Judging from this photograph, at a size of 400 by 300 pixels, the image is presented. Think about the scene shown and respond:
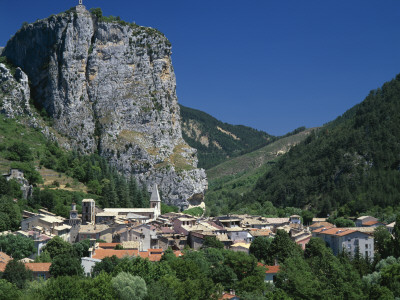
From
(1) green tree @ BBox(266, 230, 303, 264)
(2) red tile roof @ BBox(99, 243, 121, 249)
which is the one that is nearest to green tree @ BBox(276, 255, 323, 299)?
(1) green tree @ BBox(266, 230, 303, 264)

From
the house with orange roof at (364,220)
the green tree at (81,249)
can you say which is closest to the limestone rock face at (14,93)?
the green tree at (81,249)

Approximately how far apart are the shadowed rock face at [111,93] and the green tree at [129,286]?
303 ft

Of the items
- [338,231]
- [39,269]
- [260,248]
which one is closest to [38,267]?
[39,269]

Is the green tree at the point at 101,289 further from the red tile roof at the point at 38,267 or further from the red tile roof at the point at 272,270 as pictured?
the red tile roof at the point at 272,270

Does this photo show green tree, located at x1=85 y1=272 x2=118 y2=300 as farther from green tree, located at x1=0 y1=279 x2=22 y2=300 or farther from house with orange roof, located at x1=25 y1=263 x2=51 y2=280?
house with orange roof, located at x1=25 y1=263 x2=51 y2=280

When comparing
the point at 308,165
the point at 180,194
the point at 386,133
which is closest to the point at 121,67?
the point at 180,194

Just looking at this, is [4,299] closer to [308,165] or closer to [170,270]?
[170,270]

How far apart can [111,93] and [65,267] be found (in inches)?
3868

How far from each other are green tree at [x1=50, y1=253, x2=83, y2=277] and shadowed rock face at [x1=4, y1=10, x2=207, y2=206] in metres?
83.3

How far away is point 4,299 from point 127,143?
337ft

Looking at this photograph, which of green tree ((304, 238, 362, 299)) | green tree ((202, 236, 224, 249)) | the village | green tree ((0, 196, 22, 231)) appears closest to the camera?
green tree ((304, 238, 362, 299))

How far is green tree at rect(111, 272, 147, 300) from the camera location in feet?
191

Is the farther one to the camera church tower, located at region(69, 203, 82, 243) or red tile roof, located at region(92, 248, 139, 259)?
church tower, located at region(69, 203, 82, 243)

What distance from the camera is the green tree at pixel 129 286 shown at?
191 ft
